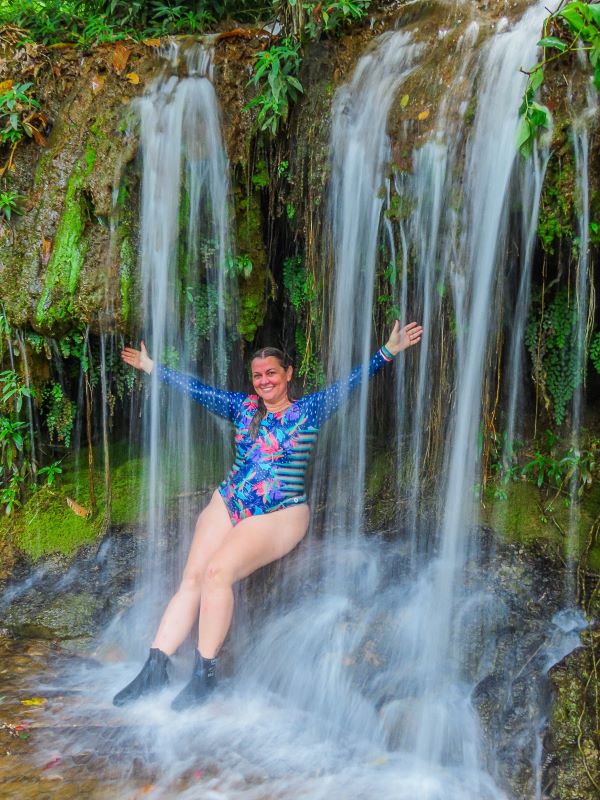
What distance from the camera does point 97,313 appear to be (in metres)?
5.01

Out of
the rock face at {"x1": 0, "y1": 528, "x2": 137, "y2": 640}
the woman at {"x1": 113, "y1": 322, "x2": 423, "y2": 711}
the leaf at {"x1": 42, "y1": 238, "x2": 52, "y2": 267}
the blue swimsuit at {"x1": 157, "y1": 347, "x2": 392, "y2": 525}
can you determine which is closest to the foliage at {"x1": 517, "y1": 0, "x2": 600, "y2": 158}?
the woman at {"x1": 113, "y1": 322, "x2": 423, "y2": 711}

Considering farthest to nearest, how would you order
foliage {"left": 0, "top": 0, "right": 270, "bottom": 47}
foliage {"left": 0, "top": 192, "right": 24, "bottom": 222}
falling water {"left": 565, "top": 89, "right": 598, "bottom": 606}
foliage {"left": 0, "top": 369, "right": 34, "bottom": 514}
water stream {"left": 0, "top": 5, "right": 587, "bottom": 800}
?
foliage {"left": 0, "top": 0, "right": 270, "bottom": 47}, foliage {"left": 0, "top": 369, "right": 34, "bottom": 514}, foliage {"left": 0, "top": 192, "right": 24, "bottom": 222}, falling water {"left": 565, "top": 89, "right": 598, "bottom": 606}, water stream {"left": 0, "top": 5, "right": 587, "bottom": 800}

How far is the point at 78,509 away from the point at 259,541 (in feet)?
6.76

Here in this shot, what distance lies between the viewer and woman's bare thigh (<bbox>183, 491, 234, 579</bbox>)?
4391mm

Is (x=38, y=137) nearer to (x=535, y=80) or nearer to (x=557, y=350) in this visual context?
(x=535, y=80)

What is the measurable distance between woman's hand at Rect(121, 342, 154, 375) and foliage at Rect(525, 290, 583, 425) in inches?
96.4

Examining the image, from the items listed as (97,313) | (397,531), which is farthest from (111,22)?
(397,531)

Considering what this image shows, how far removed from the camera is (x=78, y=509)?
18.9 feet

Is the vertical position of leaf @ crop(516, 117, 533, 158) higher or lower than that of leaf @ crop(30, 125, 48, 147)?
lower

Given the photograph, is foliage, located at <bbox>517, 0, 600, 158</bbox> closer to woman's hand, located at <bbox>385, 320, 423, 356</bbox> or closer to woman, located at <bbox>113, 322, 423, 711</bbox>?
woman's hand, located at <bbox>385, 320, 423, 356</bbox>

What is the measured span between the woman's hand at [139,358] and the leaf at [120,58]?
76.4 inches

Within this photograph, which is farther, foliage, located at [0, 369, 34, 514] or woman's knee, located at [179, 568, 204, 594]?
foliage, located at [0, 369, 34, 514]

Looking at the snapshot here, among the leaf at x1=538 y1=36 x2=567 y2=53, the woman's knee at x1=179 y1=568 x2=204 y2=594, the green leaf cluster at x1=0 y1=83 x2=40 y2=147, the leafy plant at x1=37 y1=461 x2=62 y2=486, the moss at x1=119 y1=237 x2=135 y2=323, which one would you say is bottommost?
the woman's knee at x1=179 y1=568 x2=204 y2=594

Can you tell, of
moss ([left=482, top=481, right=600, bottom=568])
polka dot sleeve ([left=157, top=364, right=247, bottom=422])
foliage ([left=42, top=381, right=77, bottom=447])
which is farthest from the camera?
foliage ([left=42, top=381, right=77, bottom=447])
